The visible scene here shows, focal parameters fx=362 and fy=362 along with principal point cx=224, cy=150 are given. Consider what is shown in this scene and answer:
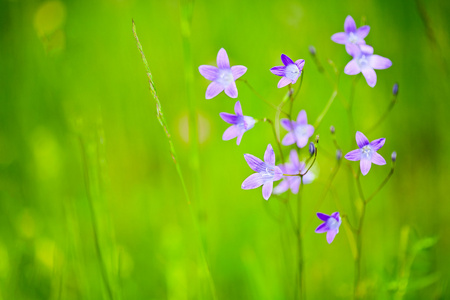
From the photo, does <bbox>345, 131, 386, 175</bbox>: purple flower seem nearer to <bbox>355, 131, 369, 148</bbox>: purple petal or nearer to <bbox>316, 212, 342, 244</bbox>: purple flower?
<bbox>355, 131, 369, 148</bbox>: purple petal

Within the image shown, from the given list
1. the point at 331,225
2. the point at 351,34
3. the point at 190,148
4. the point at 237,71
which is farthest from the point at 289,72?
the point at 190,148

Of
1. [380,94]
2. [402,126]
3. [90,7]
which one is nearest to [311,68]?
[380,94]

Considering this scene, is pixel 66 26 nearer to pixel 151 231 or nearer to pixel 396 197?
pixel 151 231

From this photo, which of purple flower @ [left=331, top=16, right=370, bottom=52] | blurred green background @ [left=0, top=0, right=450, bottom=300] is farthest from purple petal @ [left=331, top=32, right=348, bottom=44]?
blurred green background @ [left=0, top=0, right=450, bottom=300]

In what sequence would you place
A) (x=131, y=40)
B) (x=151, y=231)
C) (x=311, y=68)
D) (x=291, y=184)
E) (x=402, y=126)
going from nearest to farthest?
(x=291, y=184) → (x=151, y=231) → (x=402, y=126) → (x=311, y=68) → (x=131, y=40)

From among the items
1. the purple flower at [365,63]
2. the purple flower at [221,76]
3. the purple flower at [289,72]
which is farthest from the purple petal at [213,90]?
the purple flower at [365,63]
